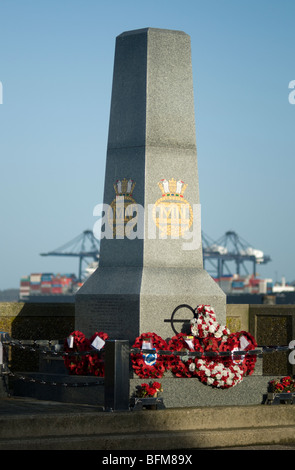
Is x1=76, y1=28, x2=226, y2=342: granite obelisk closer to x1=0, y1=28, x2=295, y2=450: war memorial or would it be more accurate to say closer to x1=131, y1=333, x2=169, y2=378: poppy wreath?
x1=0, y1=28, x2=295, y2=450: war memorial

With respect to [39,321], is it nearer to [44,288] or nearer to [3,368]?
[3,368]

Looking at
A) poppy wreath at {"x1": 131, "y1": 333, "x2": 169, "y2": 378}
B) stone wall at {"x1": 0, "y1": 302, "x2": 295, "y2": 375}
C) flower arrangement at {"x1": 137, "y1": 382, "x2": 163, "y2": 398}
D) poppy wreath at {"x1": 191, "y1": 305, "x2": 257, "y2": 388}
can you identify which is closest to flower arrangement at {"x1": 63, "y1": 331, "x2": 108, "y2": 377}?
poppy wreath at {"x1": 131, "y1": 333, "x2": 169, "y2": 378}

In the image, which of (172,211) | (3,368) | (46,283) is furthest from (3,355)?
(46,283)

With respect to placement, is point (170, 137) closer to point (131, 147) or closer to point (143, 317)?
point (131, 147)

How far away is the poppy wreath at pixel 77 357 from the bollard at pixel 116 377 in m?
1.83

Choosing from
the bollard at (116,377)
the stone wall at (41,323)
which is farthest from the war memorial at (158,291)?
the stone wall at (41,323)

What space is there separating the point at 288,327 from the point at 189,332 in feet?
14.7

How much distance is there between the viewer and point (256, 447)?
10125mm

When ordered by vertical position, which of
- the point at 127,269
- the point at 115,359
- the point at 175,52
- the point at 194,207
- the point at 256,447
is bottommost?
the point at 256,447

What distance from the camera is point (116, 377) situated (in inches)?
412

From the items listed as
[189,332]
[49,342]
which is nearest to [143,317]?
[189,332]

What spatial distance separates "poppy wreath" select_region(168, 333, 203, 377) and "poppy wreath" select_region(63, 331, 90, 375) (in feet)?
4.13

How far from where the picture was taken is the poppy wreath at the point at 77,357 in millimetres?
12625

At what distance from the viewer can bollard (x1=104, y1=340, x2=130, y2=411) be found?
1045cm
